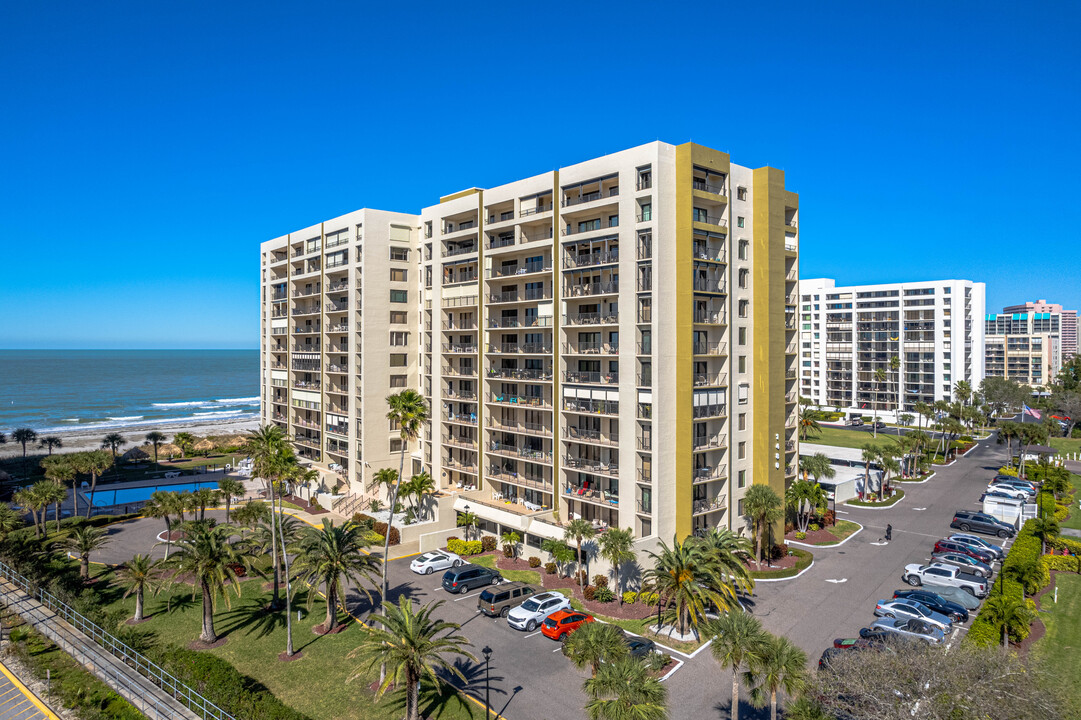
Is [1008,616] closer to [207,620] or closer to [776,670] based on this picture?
[776,670]

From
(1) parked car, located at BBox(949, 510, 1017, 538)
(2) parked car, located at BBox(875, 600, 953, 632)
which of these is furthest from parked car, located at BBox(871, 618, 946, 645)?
(1) parked car, located at BBox(949, 510, 1017, 538)

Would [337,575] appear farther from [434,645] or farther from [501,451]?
[501,451]

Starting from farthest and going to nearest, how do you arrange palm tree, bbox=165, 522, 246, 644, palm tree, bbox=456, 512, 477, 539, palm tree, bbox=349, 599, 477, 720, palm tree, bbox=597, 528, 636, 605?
palm tree, bbox=456, 512, 477, 539 → palm tree, bbox=597, 528, 636, 605 → palm tree, bbox=165, 522, 246, 644 → palm tree, bbox=349, 599, 477, 720

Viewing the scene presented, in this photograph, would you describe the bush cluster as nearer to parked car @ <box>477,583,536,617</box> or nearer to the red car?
parked car @ <box>477,583,536,617</box>

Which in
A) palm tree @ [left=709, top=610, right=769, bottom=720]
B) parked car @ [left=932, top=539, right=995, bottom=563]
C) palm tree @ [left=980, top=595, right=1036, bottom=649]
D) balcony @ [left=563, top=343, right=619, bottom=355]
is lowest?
parked car @ [left=932, top=539, right=995, bottom=563]

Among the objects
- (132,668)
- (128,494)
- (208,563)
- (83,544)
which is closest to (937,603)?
(208,563)

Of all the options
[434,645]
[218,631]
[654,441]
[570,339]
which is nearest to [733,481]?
[654,441]
